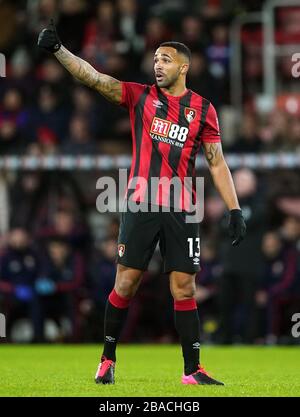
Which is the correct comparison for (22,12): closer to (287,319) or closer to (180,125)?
(287,319)

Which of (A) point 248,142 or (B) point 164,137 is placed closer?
(B) point 164,137

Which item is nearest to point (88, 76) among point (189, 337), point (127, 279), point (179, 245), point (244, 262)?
point (179, 245)

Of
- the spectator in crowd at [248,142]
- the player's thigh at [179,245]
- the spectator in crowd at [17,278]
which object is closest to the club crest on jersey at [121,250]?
the player's thigh at [179,245]

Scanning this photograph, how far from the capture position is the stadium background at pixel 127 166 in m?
14.3

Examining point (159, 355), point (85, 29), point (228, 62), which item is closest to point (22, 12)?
point (85, 29)

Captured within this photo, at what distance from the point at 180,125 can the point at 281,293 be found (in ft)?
22.6

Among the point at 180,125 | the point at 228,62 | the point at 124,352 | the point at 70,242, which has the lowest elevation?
the point at 124,352

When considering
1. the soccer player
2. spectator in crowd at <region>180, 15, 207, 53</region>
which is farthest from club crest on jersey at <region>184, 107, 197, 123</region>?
spectator in crowd at <region>180, 15, 207, 53</region>

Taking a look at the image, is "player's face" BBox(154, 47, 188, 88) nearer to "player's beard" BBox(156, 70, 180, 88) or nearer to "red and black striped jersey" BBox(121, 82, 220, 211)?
"player's beard" BBox(156, 70, 180, 88)

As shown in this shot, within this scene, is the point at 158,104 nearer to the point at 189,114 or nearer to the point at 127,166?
the point at 189,114

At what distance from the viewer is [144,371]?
362 inches

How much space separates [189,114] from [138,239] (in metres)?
0.94

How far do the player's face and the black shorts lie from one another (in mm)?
906
